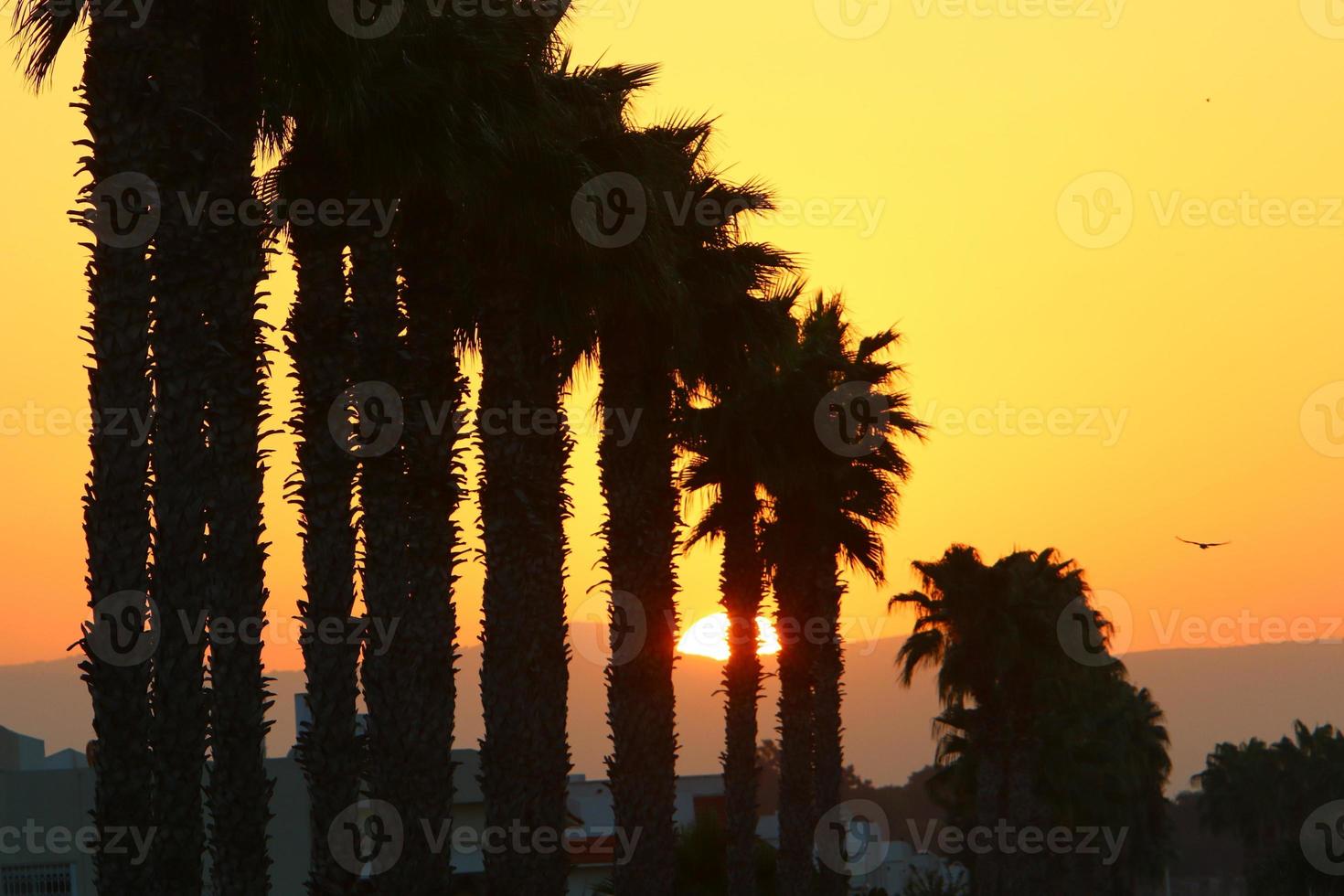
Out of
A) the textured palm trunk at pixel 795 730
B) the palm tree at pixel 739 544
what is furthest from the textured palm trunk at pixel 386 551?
the textured palm trunk at pixel 795 730

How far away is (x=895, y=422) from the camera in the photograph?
1448 inches

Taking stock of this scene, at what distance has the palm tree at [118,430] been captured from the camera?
13.2 m

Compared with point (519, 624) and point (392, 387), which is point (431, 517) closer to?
point (392, 387)

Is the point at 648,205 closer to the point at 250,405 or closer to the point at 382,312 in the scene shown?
the point at 382,312

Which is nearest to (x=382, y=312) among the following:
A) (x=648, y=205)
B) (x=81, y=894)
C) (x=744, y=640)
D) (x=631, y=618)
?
(x=648, y=205)

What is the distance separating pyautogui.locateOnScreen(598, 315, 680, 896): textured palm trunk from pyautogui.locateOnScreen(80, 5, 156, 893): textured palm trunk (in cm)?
1032

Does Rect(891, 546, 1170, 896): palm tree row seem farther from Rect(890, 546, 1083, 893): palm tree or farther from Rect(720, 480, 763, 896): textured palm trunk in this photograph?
Rect(720, 480, 763, 896): textured palm trunk

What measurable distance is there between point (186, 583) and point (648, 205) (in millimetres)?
8573

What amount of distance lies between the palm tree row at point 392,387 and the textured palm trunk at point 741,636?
25.7 ft

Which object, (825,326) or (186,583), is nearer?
(186,583)

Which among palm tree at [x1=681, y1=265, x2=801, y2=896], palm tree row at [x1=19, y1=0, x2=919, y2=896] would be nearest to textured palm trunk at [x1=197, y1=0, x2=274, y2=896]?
palm tree row at [x1=19, y1=0, x2=919, y2=896]

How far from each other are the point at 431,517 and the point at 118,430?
4843 mm

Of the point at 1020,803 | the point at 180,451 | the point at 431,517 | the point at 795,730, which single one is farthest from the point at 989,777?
the point at 180,451

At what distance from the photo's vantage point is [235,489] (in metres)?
15.1
